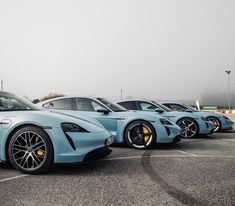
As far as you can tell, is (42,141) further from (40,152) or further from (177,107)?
(177,107)

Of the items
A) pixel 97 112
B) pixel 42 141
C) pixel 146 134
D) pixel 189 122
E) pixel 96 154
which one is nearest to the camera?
pixel 42 141

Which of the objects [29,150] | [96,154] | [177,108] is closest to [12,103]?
[29,150]

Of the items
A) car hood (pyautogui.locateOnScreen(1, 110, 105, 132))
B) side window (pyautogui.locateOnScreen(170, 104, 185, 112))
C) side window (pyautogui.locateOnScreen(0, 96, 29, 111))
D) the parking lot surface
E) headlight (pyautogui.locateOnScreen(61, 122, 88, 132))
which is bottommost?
the parking lot surface

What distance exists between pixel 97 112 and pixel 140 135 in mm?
1234

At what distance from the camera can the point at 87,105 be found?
7355mm

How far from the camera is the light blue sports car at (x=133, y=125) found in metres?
6.68

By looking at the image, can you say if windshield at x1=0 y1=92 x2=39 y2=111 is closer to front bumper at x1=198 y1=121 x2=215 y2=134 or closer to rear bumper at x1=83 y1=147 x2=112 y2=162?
rear bumper at x1=83 y1=147 x2=112 y2=162

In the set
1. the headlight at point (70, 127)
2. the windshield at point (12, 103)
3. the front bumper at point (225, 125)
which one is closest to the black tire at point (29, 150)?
the headlight at point (70, 127)

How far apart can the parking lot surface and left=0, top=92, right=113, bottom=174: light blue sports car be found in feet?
0.70

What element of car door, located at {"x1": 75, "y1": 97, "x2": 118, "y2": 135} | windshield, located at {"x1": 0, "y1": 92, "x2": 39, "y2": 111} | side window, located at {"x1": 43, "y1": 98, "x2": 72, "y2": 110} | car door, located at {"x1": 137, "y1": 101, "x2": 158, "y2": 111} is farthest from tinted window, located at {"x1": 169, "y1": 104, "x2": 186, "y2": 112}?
windshield, located at {"x1": 0, "y1": 92, "x2": 39, "y2": 111}

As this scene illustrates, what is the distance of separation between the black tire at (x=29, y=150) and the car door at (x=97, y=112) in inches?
112

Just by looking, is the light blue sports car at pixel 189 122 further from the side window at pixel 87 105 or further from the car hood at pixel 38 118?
the car hood at pixel 38 118

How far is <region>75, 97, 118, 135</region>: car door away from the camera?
273 inches

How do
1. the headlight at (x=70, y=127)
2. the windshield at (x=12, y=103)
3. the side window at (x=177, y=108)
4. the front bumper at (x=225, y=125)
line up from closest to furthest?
the headlight at (x=70, y=127) → the windshield at (x=12, y=103) → the side window at (x=177, y=108) → the front bumper at (x=225, y=125)
